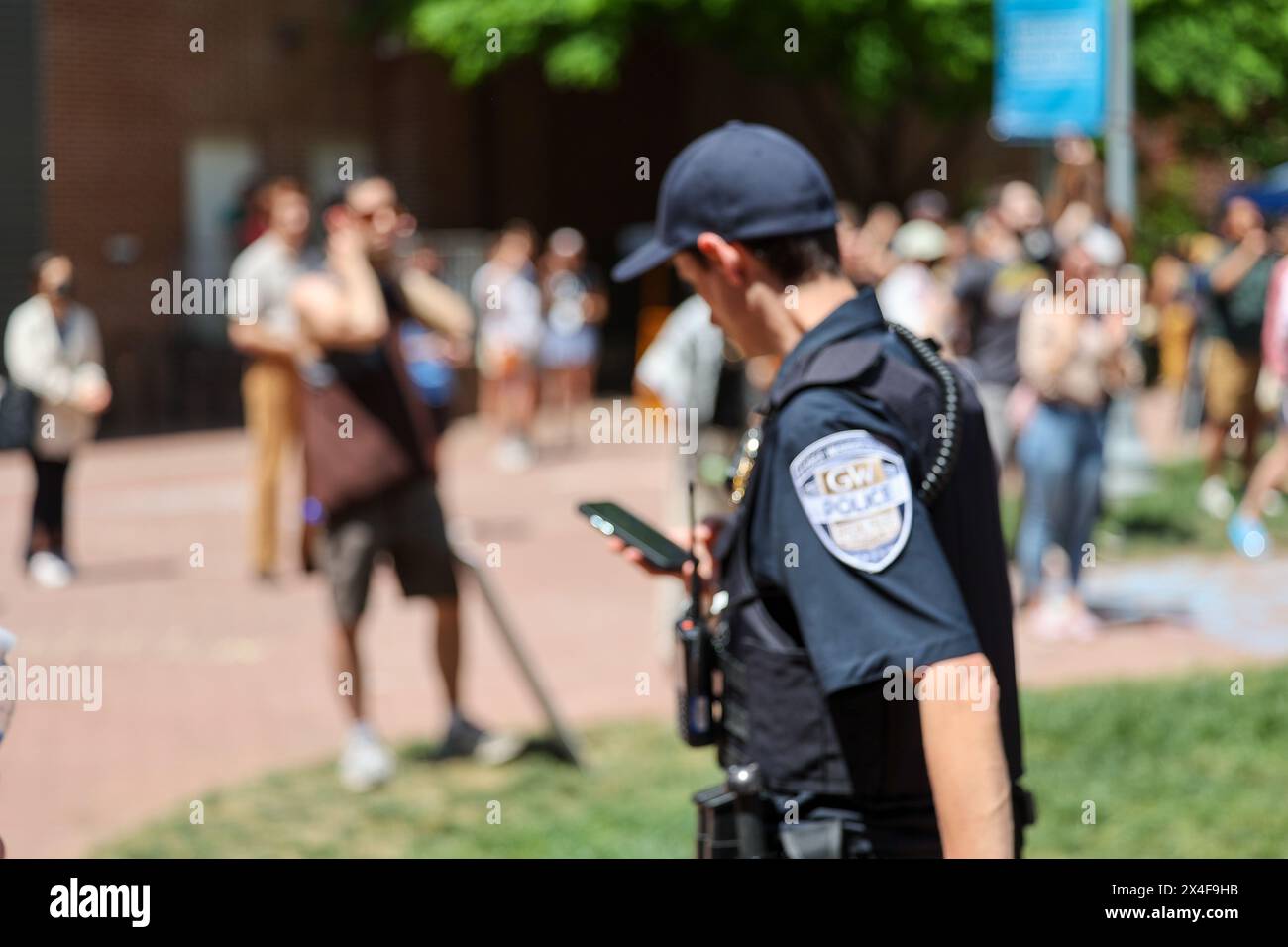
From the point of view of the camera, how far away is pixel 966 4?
20.8 metres

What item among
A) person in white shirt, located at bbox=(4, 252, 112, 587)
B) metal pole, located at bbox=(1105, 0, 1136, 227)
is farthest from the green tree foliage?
person in white shirt, located at bbox=(4, 252, 112, 587)

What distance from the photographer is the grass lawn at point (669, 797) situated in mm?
5754

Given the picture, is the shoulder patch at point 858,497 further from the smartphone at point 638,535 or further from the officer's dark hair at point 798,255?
the smartphone at point 638,535

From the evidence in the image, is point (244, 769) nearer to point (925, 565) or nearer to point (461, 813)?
point (461, 813)

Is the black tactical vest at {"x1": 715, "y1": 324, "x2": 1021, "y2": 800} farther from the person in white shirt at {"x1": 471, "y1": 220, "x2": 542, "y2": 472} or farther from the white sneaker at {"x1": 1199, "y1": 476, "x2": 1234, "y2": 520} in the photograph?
the person in white shirt at {"x1": 471, "y1": 220, "x2": 542, "y2": 472}

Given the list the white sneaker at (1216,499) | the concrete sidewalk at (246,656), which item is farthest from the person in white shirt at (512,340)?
the white sneaker at (1216,499)

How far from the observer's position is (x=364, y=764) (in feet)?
21.3

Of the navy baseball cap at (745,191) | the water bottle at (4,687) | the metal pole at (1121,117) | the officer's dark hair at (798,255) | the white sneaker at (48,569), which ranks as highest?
the metal pole at (1121,117)

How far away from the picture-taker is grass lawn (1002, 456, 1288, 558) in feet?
35.7

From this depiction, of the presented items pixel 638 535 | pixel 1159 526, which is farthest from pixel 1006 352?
pixel 638 535

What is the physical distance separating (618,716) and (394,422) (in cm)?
168

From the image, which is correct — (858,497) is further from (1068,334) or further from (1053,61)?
(1053,61)

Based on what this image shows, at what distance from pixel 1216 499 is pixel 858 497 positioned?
10.3 meters
